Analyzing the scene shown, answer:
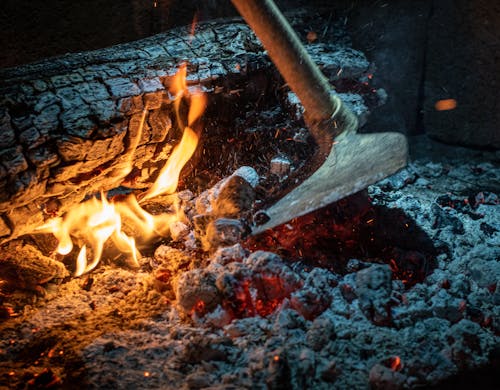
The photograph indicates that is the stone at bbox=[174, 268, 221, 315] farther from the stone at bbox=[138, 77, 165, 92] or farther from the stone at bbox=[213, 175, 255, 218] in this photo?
the stone at bbox=[138, 77, 165, 92]

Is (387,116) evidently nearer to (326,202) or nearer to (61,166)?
(326,202)

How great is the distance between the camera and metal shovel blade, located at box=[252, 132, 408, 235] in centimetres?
204

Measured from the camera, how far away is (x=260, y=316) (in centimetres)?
204

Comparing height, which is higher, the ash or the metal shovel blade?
the metal shovel blade

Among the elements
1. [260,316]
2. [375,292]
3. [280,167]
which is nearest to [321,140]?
[280,167]

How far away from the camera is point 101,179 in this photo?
280 cm

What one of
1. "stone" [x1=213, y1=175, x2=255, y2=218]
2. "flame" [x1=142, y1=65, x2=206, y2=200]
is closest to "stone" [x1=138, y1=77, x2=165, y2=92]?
"flame" [x1=142, y1=65, x2=206, y2=200]

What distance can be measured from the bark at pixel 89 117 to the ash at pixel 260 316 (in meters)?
0.69

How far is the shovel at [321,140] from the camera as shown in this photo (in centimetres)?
211

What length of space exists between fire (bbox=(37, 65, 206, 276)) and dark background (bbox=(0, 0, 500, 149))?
1221 millimetres

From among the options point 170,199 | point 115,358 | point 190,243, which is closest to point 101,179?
point 170,199

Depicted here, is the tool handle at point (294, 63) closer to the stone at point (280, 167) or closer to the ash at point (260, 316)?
the stone at point (280, 167)

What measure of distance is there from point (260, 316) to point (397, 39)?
3443 mm

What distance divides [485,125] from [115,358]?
404cm
